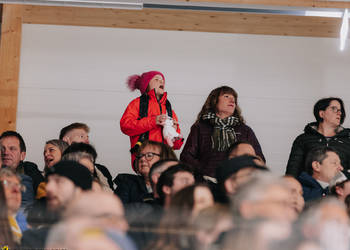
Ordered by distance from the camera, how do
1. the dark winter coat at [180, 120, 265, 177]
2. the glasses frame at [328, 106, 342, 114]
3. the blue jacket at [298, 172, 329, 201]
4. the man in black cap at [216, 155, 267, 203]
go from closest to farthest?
the man in black cap at [216, 155, 267, 203] < the blue jacket at [298, 172, 329, 201] < the dark winter coat at [180, 120, 265, 177] < the glasses frame at [328, 106, 342, 114]

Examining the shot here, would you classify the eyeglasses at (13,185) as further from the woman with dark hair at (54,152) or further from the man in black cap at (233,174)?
the woman with dark hair at (54,152)

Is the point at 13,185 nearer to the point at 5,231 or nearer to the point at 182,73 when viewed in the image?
the point at 5,231

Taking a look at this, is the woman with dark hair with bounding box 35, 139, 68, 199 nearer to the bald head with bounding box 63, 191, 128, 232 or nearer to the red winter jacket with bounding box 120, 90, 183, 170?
the red winter jacket with bounding box 120, 90, 183, 170

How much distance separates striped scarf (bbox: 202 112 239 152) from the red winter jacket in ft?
0.88

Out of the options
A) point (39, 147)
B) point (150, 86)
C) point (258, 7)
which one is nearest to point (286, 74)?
point (258, 7)

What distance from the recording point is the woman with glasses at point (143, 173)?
10.8 ft

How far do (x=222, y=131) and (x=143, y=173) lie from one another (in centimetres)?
85

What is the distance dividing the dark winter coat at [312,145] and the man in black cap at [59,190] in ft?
6.69

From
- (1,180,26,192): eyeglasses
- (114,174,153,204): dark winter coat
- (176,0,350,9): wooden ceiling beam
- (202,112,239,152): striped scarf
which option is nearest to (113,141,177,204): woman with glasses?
(114,174,153,204): dark winter coat

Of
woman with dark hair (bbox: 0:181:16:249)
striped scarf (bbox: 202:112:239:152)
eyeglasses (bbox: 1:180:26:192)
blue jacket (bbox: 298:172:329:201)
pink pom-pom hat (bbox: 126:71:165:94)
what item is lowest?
woman with dark hair (bbox: 0:181:16:249)

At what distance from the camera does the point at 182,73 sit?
20.2ft

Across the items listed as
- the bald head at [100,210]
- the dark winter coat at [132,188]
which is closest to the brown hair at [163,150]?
the dark winter coat at [132,188]

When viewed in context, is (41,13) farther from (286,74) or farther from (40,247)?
(40,247)

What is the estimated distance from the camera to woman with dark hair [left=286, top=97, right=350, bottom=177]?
164 inches
